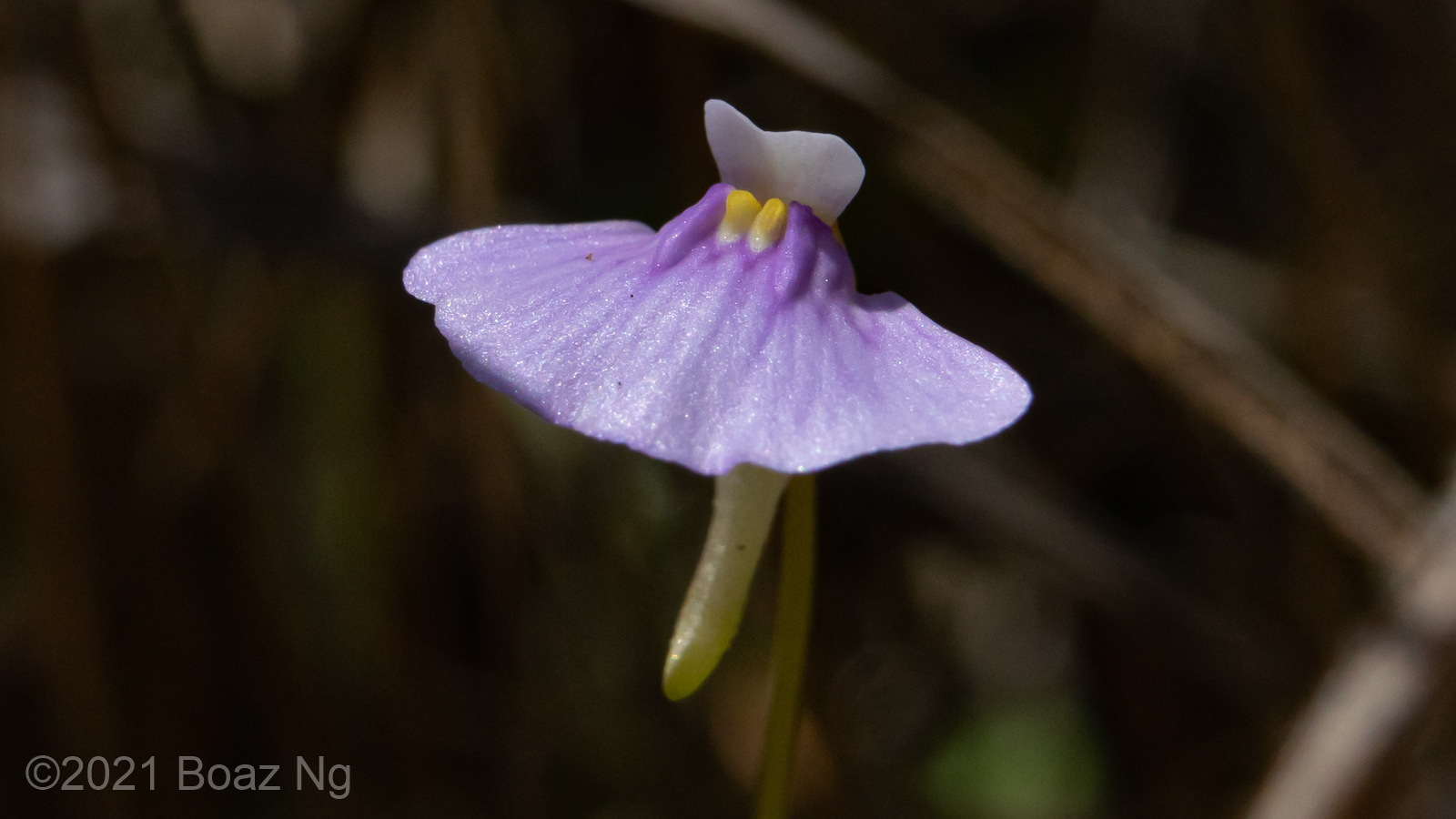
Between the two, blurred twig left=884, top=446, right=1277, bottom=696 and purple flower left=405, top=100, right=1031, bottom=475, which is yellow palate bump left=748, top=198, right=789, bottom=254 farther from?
blurred twig left=884, top=446, right=1277, bottom=696

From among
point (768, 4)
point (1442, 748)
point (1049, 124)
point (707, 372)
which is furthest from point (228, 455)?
point (1442, 748)

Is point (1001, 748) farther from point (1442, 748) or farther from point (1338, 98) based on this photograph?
point (1338, 98)

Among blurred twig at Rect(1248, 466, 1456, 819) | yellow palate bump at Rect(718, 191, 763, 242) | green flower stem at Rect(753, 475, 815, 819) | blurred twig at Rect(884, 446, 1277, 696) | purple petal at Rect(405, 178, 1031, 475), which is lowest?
blurred twig at Rect(884, 446, 1277, 696)

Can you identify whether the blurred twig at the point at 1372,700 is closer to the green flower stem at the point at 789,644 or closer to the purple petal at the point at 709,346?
the green flower stem at the point at 789,644

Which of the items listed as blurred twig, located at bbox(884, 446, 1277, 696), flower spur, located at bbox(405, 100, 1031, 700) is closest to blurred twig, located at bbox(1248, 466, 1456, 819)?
blurred twig, located at bbox(884, 446, 1277, 696)

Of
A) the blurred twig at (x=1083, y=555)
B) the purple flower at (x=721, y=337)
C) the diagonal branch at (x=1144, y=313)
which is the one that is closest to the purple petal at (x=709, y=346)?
the purple flower at (x=721, y=337)

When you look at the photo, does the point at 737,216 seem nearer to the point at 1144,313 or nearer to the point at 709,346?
the point at 709,346
